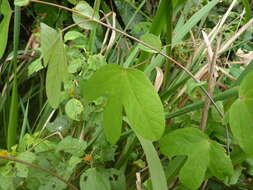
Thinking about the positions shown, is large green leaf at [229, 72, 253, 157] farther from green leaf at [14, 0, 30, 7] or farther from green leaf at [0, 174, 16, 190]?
green leaf at [0, 174, 16, 190]

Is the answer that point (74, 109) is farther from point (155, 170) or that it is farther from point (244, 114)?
point (244, 114)

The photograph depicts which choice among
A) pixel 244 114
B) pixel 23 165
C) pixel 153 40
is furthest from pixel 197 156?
pixel 23 165

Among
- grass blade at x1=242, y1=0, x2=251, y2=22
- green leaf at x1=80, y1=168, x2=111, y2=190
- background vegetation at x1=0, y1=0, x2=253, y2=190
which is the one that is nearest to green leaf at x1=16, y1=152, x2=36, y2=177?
background vegetation at x1=0, y1=0, x2=253, y2=190

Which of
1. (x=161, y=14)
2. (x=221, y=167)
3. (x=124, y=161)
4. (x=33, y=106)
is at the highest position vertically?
(x=161, y=14)

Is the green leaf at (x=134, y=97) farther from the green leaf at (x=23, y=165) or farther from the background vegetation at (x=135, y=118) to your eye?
the green leaf at (x=23, y=165)

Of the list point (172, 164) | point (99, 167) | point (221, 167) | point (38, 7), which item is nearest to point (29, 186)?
point (99, 167)

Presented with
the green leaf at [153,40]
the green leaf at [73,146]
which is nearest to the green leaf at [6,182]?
the green leaf at [73,146]

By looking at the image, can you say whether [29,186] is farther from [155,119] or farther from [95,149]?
[155,119]
